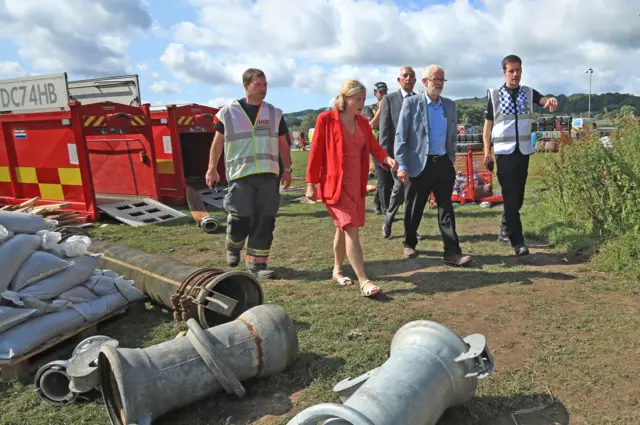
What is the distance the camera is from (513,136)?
522 cm

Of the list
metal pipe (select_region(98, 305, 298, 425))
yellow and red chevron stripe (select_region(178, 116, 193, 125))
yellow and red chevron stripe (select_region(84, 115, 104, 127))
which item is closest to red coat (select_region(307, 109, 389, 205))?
metal pipe (select_region(98, 305, 298, 425))

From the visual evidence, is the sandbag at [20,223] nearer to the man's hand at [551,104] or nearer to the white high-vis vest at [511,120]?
the white high-vis vest at [511,120]

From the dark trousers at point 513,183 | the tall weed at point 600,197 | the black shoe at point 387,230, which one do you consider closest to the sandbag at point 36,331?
the black shoe at point 387,230

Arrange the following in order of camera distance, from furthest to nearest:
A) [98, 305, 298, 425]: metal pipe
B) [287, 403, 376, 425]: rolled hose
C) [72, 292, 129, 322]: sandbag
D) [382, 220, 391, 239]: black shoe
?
[382, 220, 391, 239]: black shoe < [72, 292, 129, 322]: sandbag < [98, 305, 298, 425]: metal pipe < [287, 403, 376, 425]: rolled hose

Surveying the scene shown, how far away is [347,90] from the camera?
4184 mm

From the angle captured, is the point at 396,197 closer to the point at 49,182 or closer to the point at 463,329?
the point at 463,329

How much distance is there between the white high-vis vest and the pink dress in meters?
1.84

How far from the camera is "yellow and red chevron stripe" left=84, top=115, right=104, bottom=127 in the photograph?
8.12m

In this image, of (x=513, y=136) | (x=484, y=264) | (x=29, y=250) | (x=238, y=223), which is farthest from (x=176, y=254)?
(x=513, y=136)

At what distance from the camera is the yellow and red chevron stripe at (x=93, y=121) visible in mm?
8117

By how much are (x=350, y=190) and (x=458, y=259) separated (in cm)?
155

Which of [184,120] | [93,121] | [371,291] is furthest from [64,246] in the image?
[184,120]

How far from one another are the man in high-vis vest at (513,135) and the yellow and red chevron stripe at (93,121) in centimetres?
630

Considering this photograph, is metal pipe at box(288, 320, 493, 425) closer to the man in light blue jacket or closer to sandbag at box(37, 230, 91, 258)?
sandbag at box(37, 230, 91, 258)
